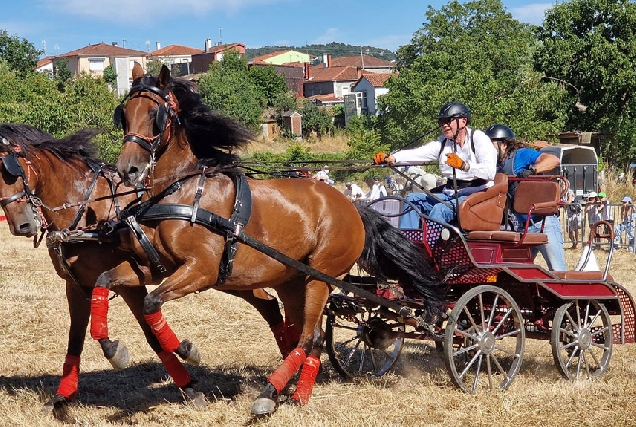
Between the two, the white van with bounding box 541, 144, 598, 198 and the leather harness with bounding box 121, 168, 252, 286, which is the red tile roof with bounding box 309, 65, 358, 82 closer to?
the white van with bounding box 541, 144, 598, 198

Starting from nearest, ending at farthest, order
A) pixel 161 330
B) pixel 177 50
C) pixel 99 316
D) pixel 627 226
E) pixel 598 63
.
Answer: pixel 99 316 < pixel 161 330 < pixel 627 226 < pixel 598 63 < pixel 177 50

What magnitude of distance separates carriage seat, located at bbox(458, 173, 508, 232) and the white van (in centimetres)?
1812

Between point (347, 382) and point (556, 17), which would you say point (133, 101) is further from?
point (556, 17)

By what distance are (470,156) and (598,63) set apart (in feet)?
98.8

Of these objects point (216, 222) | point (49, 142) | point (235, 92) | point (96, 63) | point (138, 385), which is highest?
point (96, 63)

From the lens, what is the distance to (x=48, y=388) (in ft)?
22.7

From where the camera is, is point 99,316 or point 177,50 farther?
point 177,50

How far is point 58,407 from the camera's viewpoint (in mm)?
6098

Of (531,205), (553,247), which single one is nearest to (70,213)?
(531,205)

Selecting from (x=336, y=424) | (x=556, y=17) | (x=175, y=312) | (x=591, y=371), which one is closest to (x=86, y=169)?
(x=336, y=424)

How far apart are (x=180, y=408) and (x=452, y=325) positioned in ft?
7.06

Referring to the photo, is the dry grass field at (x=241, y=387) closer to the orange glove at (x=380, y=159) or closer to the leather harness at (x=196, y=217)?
the leather harness at (x=196, y=217)

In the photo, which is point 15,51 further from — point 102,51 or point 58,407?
point 58,407

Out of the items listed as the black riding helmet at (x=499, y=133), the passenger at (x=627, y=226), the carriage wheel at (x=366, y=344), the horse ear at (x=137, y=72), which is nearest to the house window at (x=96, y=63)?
the passenger at (x=627, y=226)
